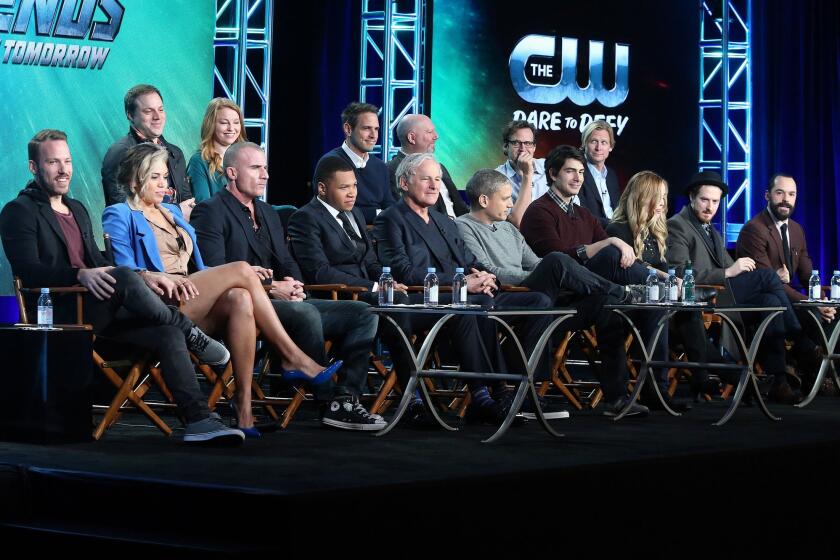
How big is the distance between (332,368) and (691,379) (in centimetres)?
244

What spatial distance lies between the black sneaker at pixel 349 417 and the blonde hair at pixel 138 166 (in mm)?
1137

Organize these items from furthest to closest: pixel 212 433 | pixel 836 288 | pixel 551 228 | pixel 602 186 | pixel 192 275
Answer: pixel 602 186 < pixel 836 288 < pixel 551 228 < pixel 192 275 < pixel 212 433

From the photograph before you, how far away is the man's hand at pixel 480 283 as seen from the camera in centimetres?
580

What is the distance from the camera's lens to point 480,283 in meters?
5.82

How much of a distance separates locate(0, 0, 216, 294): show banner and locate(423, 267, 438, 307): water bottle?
9.68ft

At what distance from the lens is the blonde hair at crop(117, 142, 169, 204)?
5.15 metres

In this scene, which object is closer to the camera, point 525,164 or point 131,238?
point 131,238

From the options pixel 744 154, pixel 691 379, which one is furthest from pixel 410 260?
pixel 744 154

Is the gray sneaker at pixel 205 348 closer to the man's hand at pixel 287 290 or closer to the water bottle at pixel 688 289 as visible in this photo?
the man's hand at pixel 287 290

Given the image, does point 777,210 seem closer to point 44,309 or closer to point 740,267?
point 740,267

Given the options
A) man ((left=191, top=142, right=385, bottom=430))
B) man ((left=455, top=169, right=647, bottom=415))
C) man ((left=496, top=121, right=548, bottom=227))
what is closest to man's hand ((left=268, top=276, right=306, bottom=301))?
man ((left=191, top=142, right=385, bottom=430))

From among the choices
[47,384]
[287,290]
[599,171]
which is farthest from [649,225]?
[47,384]

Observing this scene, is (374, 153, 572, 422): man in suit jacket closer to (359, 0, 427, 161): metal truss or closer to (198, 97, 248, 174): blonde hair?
(198, 97, 248, 174): blonde hair

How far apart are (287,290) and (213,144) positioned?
1457 millimetres
